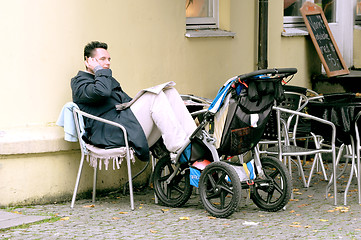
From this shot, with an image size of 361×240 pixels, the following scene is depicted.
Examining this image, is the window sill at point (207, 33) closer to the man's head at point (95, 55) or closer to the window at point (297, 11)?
the man's head at point (95, 55)

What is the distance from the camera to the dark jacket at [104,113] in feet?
20.5

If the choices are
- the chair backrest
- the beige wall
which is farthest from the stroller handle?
the beige wall

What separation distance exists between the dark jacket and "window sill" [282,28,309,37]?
415 centimetres

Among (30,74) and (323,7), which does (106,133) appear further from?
(323,7)

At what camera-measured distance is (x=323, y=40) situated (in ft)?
34.2

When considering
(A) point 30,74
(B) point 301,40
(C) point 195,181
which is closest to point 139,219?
(C) point 195,181

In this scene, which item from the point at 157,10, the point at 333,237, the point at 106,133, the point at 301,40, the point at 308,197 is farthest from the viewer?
the point at 301,40

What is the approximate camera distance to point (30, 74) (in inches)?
254

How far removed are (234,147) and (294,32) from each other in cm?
465

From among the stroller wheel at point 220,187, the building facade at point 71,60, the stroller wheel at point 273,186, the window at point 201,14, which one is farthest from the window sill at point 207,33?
the stroller wheel at point 220,187

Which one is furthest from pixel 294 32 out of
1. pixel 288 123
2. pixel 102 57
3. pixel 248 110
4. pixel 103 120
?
pixel 103 120

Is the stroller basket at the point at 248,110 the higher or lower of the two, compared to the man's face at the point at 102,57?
lower

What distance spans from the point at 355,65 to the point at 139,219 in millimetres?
6095

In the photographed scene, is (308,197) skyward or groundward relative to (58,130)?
groundward
